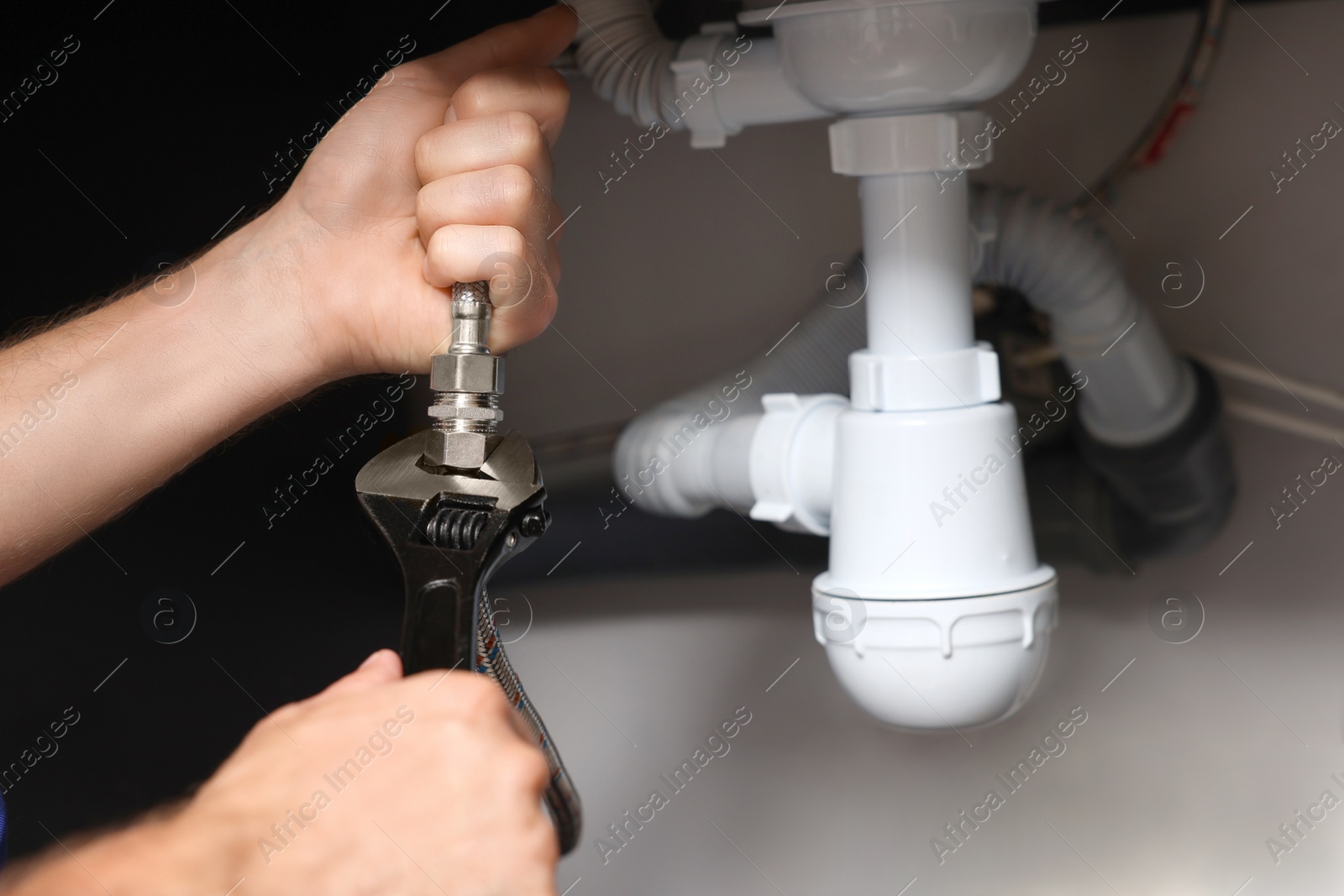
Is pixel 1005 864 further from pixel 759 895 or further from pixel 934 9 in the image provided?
pixel 934 9

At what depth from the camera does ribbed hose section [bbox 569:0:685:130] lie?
1.95 feet

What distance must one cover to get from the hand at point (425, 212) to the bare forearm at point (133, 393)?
14mm

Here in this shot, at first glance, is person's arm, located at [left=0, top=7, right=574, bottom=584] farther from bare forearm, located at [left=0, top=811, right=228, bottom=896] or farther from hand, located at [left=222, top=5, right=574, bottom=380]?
bare forearm, located at [left=0, top=811, right=228, bottom=896]

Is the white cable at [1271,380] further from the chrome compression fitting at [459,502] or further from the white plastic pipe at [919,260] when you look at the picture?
the chrome compression fitting at [459,502]

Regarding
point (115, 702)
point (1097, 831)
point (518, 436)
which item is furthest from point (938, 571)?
point (115, 702)

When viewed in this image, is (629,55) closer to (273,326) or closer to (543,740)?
(273,326)

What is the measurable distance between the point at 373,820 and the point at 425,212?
27 cm

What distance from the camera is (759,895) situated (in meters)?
0.70

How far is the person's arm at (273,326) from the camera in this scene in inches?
20.3

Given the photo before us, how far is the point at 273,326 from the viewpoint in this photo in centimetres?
54

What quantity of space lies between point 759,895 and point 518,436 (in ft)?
1.34

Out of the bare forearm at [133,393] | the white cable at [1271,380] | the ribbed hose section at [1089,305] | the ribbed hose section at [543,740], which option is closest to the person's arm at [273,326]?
the bare forearm at [133,393]

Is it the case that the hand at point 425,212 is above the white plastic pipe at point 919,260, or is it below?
above

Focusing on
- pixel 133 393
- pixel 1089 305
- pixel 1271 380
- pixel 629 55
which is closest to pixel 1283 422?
pixel 1271 380
